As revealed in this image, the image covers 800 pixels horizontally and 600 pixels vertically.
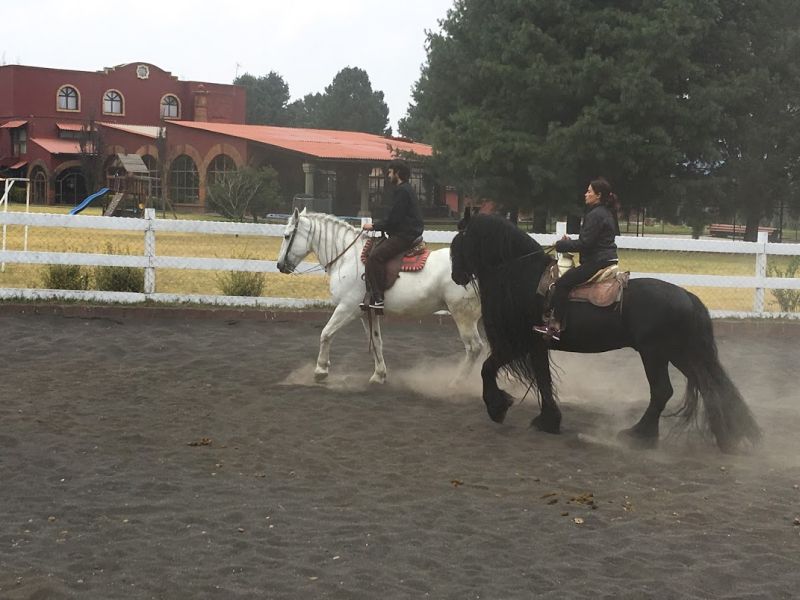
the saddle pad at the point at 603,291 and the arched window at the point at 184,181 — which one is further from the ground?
the arched window at the point at 184,181

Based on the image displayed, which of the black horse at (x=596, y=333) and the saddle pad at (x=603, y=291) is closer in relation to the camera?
the black horse at (x=596, y=333)

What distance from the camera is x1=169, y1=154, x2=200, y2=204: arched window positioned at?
5091cm

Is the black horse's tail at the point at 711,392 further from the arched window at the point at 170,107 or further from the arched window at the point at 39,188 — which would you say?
the arched window at the point at 170,107

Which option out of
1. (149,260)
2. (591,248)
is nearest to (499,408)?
(591,248)

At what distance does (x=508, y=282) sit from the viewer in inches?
322

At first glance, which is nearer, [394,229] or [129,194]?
[394,229]

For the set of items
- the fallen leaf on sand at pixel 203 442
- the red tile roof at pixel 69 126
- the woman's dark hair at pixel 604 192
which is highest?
the red tile roof at pixel 69 126

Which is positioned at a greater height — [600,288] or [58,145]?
[58,145]

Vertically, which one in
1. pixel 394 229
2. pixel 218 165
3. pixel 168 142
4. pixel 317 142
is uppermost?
pixel 317 142

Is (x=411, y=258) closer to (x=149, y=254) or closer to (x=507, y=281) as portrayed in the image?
(x=507, y=281)

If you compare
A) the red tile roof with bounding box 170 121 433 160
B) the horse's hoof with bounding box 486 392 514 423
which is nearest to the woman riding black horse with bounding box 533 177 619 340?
the horse's hoof with bounding box 486 392 514 423

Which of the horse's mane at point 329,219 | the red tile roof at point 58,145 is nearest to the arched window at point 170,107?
the red tile roof at point 58,145

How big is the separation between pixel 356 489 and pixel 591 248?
2.97 meters

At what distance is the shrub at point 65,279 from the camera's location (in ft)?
47.1
